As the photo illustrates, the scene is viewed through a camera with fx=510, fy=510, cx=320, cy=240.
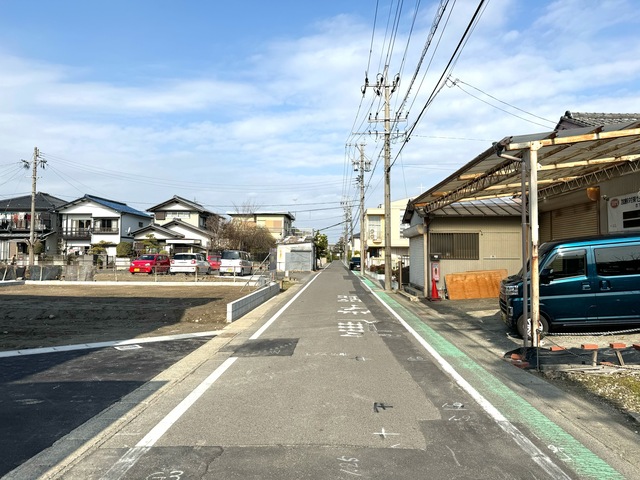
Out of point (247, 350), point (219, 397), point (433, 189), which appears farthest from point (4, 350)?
point (433, 189)

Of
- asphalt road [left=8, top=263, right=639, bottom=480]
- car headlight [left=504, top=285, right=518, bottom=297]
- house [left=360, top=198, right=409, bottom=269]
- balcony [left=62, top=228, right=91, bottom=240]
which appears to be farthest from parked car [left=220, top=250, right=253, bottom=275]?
asphalt road [left=8, top=263, right=639, bottom=480]

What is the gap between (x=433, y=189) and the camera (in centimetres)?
1616

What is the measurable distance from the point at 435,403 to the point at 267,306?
13015 millimetres

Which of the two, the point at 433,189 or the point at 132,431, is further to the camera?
the point at 433,189

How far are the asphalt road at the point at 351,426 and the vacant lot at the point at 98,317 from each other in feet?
14.8

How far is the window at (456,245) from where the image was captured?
21047mm

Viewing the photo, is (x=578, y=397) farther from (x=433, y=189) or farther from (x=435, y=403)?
(x=433, y=189)

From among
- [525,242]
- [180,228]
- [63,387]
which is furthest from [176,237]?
[525,242]

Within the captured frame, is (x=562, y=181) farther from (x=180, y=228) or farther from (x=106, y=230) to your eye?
(x=106, y=230)

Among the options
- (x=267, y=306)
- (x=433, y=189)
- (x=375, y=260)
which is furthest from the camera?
(x=375, y=260)

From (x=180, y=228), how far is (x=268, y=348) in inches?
2127

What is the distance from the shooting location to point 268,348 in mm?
10008

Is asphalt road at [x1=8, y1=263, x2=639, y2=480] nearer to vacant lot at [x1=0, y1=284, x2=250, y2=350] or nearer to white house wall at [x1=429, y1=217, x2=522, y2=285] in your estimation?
vacant lot at [x1=0, y1=284, x2=250, y2=350]

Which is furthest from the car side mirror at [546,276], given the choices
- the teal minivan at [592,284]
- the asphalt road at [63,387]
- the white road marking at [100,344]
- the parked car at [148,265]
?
the parked car at [148,265]
